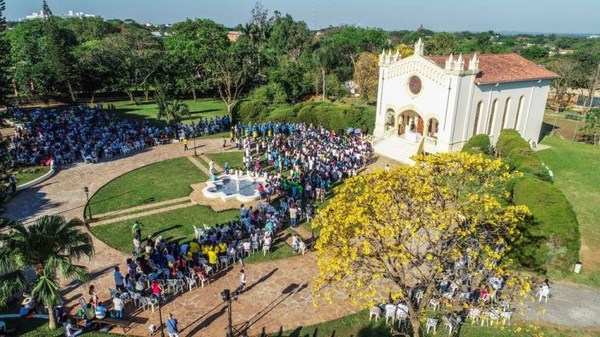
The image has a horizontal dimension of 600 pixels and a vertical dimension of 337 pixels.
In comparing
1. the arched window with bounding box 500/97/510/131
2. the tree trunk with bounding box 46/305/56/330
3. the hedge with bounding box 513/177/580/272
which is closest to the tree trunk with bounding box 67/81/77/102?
the tree trunk with bounding box 46/305/56/330

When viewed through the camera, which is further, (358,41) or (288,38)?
(358,41)

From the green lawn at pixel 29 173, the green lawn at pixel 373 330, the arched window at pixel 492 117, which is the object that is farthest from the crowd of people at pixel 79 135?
the arched window at pixel 492 117

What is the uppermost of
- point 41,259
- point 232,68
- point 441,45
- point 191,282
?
point 441,45

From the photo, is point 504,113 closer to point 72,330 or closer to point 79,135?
point 72,330

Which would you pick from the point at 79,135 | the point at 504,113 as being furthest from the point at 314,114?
the point at 79,135

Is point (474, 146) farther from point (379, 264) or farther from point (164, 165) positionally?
point (164, 165)

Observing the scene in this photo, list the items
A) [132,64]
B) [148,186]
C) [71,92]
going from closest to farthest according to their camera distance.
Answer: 1. [148,186]
2. [71,92]
3. [132,64]
